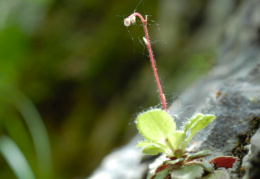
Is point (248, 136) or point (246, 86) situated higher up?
point (246, 86)

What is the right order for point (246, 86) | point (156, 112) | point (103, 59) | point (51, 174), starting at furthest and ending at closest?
point (103, 59), point (51, 174), point (246, 86), point (156, 112)

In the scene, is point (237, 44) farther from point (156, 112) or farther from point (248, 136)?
point (156, 112)

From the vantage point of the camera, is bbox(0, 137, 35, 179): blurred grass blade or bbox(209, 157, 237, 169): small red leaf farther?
bbox(0, 137, 35, 179): blurred grass blade

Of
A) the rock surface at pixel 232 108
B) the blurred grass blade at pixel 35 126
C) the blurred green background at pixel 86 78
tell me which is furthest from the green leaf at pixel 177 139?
the blurred grass blade at pixel 35 126

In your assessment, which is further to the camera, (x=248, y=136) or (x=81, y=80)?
(x=81, y=80)

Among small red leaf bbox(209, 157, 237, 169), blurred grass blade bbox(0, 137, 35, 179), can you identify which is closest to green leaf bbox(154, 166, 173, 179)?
small red leaf bbox(209, 157, 237, 169)

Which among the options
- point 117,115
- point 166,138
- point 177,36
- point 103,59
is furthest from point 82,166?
point 166,138

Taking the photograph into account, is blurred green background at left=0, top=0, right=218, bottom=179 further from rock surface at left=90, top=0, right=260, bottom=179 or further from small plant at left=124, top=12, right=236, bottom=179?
small plant at left=124, top=12, right=236, bottom=179
